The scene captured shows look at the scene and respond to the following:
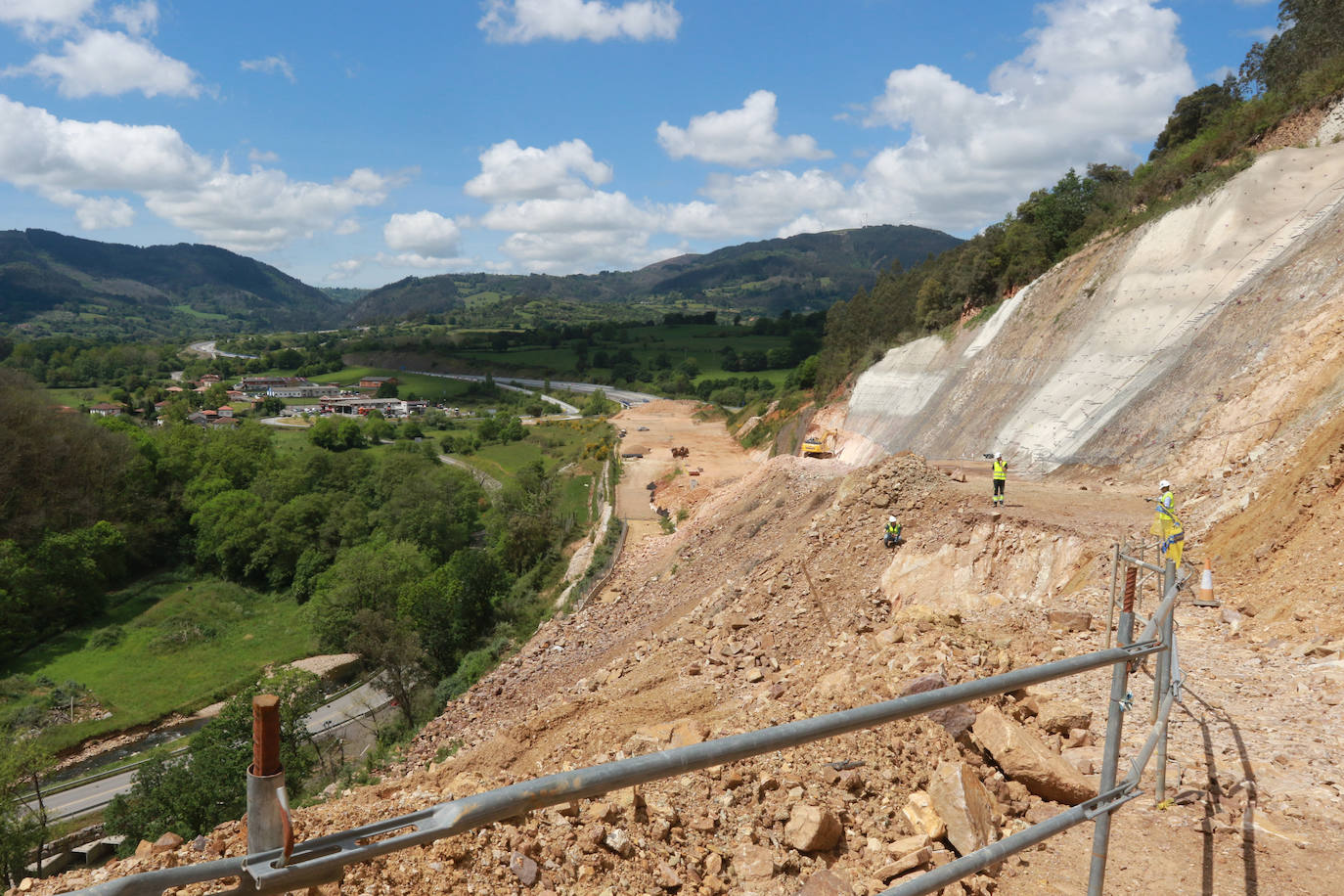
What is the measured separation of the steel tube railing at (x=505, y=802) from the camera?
5.42ft

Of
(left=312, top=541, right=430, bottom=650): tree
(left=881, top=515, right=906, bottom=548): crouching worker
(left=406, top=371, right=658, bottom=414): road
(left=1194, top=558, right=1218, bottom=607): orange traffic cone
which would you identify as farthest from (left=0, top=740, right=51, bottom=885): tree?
(left=406, top=371, right=658, bottom=414): road

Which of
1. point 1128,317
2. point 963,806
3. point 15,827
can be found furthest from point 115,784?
point 1128,317

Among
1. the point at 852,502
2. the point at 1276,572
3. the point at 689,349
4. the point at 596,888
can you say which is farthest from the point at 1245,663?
the point at 689,349

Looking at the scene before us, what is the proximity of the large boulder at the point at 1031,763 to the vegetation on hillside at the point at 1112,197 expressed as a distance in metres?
24.9

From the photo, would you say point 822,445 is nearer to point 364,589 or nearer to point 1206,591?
point 364,589

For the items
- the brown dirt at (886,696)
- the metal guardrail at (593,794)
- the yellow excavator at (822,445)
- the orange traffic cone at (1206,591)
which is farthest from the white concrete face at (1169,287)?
the metal guardrail at (593,794)

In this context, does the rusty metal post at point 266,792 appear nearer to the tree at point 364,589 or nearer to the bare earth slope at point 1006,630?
the bare earth slope at point 1006,630

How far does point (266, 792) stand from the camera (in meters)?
1.72

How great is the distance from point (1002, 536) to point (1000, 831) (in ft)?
30.9

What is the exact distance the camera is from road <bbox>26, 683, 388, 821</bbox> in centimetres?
2533

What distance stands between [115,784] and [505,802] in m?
33.3

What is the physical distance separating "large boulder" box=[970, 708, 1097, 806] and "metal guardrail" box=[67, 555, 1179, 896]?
2812 millimetres

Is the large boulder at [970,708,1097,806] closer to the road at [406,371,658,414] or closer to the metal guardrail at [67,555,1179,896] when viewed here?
the metal guardrail at [67,555,1179,896]

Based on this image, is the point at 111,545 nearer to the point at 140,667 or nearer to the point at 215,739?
the point at 140,667
